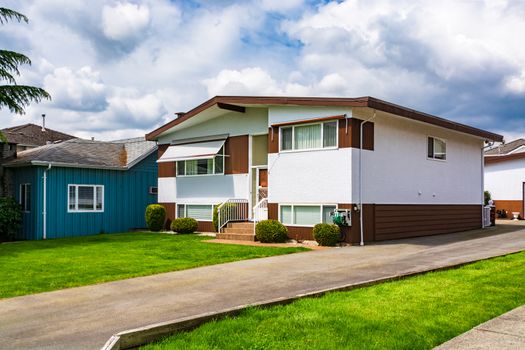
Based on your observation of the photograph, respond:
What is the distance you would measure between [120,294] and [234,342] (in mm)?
3672

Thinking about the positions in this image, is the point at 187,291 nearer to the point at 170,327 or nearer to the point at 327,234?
the point at 170,327

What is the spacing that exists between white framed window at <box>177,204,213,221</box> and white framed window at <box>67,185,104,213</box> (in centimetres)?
371

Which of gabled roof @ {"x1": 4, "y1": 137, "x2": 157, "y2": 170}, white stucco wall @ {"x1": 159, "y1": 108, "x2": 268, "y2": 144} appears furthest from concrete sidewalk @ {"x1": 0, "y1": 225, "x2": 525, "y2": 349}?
gabled roof @ {"x1": 4, "y1": 137, "x2": 157, "y2": 170}

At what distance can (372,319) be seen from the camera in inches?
259

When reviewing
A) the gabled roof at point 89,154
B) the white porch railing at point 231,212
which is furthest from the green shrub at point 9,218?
the white porch railing at point 231,212

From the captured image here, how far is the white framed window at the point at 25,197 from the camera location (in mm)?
21748

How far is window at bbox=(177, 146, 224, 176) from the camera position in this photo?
2094 centimetres

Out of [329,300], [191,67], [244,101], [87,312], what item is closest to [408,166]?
[244,101]

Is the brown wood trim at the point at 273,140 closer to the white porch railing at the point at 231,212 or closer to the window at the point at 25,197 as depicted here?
the white porch railing at the point at 231,212

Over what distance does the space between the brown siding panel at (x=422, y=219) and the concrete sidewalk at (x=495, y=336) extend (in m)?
10.6

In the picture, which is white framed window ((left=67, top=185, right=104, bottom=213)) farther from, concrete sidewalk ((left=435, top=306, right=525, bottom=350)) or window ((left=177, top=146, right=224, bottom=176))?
concrete sidewalk ((left=435, top=306, right=525, bottom=350))

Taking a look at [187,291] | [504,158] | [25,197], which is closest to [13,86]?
[25,197]

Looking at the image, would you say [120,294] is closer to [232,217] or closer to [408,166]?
[232,217]

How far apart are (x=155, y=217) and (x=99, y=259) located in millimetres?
9331
